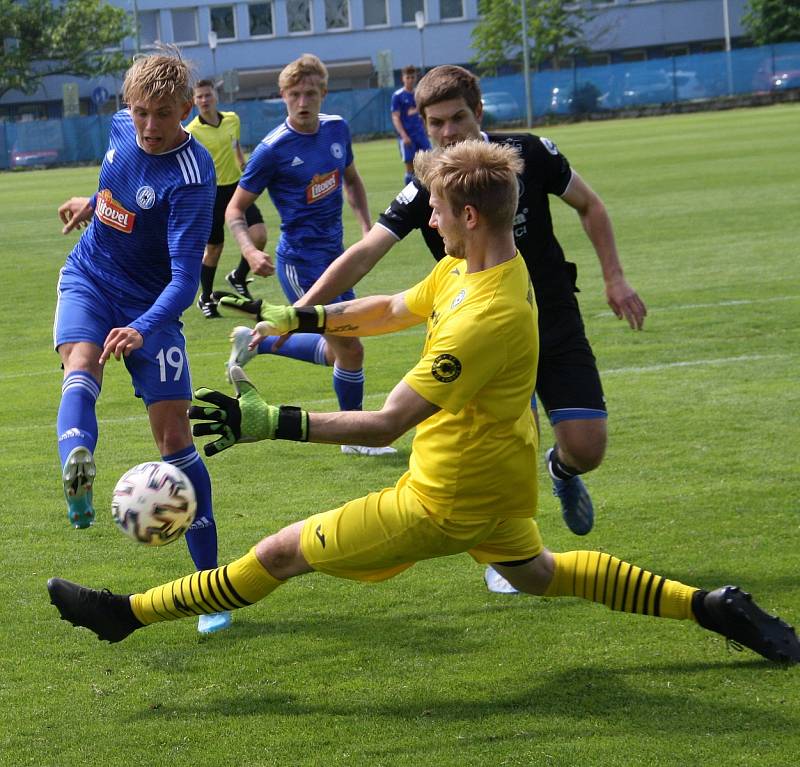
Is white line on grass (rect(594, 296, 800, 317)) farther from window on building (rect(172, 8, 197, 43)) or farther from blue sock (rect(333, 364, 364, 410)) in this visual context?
window on building (rect(172, 8, 197, 43))

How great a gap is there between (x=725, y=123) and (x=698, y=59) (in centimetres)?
1291

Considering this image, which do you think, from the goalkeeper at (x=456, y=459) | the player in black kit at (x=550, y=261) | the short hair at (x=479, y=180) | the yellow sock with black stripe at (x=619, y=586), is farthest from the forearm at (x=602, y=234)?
the short hair at (x=479, y=180)

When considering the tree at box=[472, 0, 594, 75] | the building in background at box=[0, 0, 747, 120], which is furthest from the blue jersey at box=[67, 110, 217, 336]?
the building in background at box=[0, 0, 747, 120]

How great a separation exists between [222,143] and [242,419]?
481 inches

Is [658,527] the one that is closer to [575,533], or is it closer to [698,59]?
[575,533]

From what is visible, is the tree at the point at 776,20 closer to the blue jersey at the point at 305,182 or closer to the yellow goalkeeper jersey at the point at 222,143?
the yellow goalkeeper jersey at the point at 222,143

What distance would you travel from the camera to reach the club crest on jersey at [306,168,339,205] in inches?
370

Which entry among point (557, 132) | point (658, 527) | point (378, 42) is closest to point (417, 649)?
point (658, 527)

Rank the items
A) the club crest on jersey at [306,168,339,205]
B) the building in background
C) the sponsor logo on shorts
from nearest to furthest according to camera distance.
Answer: the sponsor logo on shorts, the club crest on jersey at [306,168,339,205], the building in background

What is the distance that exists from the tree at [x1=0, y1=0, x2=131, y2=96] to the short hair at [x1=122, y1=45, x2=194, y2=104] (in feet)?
213

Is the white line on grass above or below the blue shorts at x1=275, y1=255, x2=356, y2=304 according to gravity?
below

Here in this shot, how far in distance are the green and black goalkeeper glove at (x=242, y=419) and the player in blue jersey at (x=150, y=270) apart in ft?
4.39

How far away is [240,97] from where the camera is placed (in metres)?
77.4

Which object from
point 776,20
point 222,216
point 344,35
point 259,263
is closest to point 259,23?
point 344,35
